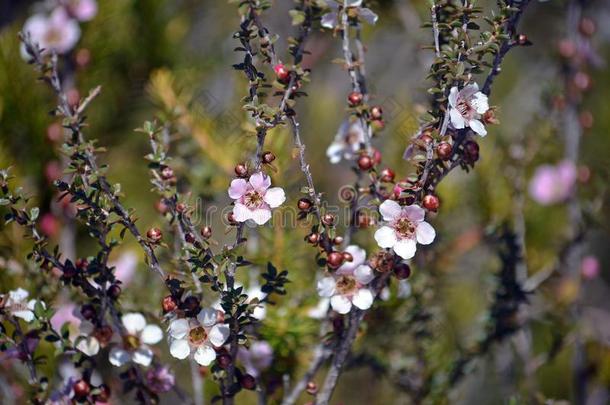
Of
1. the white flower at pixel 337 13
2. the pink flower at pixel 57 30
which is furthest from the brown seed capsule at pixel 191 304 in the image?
the pink flower at pixel 57 30

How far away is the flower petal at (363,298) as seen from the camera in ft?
2.27

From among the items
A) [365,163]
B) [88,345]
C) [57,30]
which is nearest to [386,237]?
[365,163]

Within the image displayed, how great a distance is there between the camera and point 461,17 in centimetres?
72

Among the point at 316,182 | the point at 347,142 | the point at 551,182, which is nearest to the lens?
the point at 347,142

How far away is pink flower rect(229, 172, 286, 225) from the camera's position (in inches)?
26.5

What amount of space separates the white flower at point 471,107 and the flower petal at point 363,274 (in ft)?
0.55

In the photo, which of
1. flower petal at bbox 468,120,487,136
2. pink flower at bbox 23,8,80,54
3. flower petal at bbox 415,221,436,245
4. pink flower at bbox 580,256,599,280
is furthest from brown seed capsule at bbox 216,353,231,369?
pink flower at bbox 580,256,599,280

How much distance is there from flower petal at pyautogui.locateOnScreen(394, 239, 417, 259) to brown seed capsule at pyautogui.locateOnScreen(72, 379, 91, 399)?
1.18 ft

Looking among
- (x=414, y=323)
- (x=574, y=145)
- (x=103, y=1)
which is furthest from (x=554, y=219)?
(x=103, y=1)

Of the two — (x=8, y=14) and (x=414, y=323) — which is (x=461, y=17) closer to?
(x=414, y=323)

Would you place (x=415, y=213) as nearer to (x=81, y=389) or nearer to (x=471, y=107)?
(x=471, y=107)

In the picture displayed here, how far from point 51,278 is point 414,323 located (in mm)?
503

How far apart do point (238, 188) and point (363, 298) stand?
167 mm

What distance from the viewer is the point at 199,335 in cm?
70
